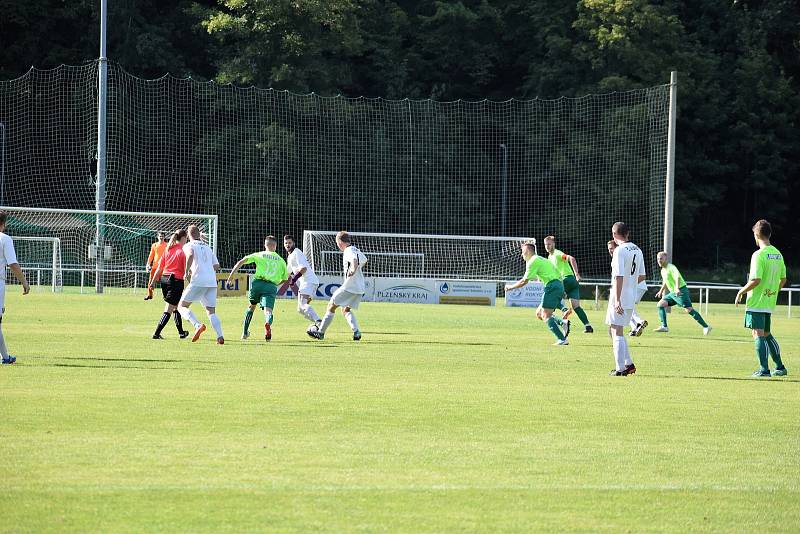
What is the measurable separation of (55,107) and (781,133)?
35194 mm

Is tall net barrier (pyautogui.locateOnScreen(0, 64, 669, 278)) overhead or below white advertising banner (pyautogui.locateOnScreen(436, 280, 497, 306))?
overhead

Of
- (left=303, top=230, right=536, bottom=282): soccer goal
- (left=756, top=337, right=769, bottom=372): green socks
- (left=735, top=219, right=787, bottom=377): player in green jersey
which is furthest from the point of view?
(left=303, top=230, right=536, bottom=282): soccer goal

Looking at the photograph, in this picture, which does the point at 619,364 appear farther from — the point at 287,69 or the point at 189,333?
the point at 287,69

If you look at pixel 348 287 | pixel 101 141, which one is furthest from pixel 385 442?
pixel 101 141

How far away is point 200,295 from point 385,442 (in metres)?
10.4

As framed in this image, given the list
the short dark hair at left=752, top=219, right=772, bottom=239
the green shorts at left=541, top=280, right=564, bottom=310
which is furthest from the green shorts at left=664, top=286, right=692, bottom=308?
the short dark hair at left=752, top=219, right=772, bottom=239

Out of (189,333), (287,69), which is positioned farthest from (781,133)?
(189,333)

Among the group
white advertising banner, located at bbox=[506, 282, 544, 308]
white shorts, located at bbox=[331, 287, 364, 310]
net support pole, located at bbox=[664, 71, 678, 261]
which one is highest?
net support pole, located at bbox=[664, 71, 678, 261]

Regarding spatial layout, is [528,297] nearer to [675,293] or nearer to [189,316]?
[675,293]

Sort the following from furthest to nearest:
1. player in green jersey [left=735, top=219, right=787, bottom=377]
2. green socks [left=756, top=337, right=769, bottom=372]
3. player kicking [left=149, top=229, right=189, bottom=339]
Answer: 1. player kicking [left=149, top=229, right=189, bottom=339]
2. green socks [left=756, top=337, right=769, bottom=372]
3. player in green jersey [left=735, top=219, right=787, bottom=377]

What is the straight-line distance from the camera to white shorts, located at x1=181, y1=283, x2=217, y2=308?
19125 mm

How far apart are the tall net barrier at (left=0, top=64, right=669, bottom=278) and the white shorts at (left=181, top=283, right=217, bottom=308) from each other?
96.8 feet

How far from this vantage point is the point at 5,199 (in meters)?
50.3

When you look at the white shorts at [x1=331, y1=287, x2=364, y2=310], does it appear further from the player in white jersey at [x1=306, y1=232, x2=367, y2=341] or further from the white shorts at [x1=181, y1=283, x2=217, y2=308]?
the white shorts at [x1=181, y1=283, x2=217, y2=308]
